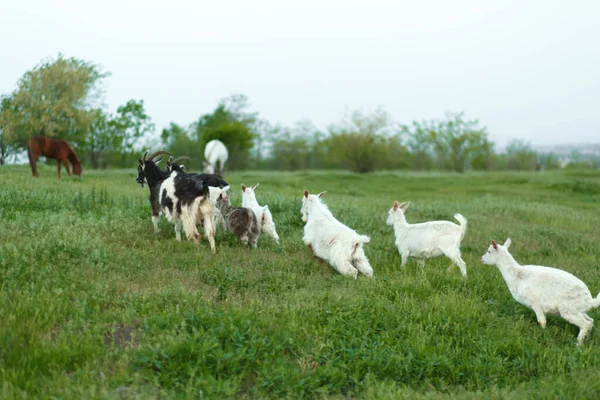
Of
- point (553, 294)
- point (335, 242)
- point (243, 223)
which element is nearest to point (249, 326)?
point (335, 242)

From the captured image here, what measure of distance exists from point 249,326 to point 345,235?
3.13 meters

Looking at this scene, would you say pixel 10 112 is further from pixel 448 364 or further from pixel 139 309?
pixel 448 364

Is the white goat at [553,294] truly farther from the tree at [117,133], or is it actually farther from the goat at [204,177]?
the tree at [117,133]

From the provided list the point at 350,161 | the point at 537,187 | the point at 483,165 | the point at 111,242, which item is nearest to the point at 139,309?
the point at 111,242

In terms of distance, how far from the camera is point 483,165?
2003 inches

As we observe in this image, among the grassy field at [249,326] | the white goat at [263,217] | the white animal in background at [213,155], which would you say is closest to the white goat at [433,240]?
the grassy field at [249,326]

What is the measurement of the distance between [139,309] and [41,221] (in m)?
4.41

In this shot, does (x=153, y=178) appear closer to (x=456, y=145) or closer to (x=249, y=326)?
(x=249, y=326)

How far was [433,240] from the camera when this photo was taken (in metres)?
8.70

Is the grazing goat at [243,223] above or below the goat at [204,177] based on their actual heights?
below

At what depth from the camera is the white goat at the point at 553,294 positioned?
20.3 ft

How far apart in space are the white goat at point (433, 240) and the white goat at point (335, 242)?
3.24 feet

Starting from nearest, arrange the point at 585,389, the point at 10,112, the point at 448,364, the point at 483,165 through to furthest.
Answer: the point at 585,389 < the point at 448,364 < the point at 10,112 < the point at 483,165

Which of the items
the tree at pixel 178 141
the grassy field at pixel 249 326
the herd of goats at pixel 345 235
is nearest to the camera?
the grassy field at pixel 249 326
